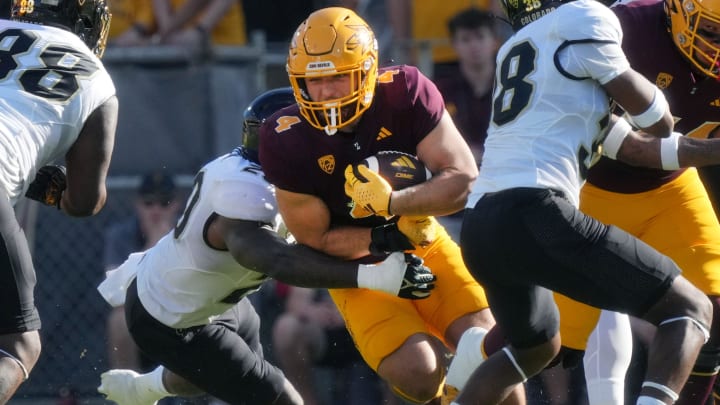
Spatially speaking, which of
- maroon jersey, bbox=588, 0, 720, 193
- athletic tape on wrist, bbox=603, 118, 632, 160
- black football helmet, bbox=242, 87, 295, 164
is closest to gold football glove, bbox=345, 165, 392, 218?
black football helmet, bbox=242, 87, 295, 164

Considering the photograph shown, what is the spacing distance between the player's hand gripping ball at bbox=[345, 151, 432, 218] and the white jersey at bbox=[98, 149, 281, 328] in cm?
49

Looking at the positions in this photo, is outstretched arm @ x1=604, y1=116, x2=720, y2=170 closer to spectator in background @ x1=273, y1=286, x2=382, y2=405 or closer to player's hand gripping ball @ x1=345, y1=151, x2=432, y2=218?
player's hand gripping ball @ x1=345, y1=151, x2=432, y2=218

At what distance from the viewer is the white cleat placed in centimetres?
657

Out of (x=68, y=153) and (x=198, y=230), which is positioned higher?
(x=68, y=153)

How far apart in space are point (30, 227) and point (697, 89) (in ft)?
13.8

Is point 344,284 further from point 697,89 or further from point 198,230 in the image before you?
point 697,89

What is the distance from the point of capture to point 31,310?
17.3 feet

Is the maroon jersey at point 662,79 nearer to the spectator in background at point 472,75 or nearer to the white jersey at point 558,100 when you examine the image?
the white jersey at point 558,100

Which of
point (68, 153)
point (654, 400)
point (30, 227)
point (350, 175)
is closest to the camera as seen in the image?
point (654, 400)

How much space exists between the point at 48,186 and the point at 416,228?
1.63 m

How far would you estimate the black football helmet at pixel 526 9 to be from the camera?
516 centimetres

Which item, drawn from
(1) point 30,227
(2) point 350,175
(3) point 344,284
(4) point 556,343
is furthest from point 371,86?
(1) point 30,227

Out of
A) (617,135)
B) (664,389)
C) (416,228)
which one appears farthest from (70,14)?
(664,389)

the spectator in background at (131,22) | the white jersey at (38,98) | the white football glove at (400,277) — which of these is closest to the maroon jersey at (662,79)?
the white football glove at (400,277)
